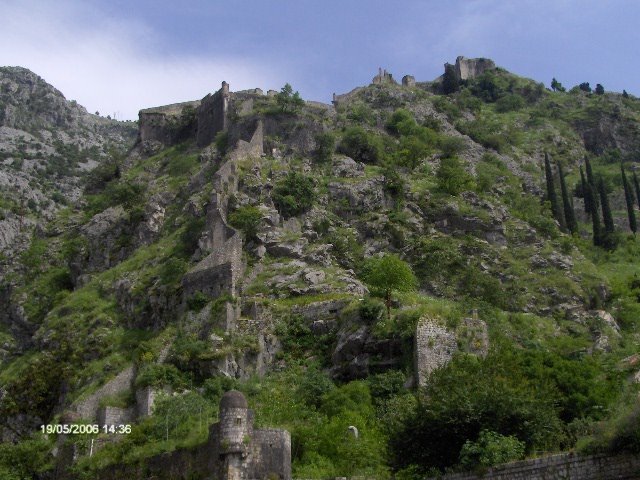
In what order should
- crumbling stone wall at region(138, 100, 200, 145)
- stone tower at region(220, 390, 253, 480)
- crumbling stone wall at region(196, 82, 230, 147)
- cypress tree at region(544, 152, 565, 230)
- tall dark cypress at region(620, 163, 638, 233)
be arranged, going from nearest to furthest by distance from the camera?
stone tower at region(220, 390, 253, 480), cypress tree at region(544, 152, 565, 230), crumbling stone wall at region(196, 82, 230, 147), tall dark cypress at region(620, 163, 638, 233), crumbling stone wall at region(138, 100, 200, 145)

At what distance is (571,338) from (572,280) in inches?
290

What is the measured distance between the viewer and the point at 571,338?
44094mm

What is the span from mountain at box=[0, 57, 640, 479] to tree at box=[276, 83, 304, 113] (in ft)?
0.43

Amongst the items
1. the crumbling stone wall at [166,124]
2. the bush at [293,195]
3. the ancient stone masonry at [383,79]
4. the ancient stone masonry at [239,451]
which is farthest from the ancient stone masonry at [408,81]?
the ancient stone masonry at [239,451]

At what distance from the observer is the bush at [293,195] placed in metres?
51.3

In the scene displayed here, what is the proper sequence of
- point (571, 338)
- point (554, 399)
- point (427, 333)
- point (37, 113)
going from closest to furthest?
point (554, 399) → point (427, 333) → point (571, 338) → point (37, 113)

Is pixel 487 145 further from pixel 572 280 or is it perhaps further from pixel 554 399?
pixel 554 399

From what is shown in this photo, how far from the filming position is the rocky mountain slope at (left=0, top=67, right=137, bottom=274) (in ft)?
290

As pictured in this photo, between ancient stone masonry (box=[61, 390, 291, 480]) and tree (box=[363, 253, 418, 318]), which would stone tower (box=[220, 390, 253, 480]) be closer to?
ancient stone masonry (box=[61, 390, 291, 480])

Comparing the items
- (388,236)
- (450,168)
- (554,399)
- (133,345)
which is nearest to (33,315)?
(133,345)

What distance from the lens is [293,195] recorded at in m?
52.2

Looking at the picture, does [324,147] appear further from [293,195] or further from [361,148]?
[293,195]

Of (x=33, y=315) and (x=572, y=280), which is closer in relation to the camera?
(x=572, y=280)

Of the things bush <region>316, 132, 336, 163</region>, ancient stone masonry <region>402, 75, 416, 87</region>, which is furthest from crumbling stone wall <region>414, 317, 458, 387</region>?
ancient stone masonry <region>402, 75, 416, 87</region>
